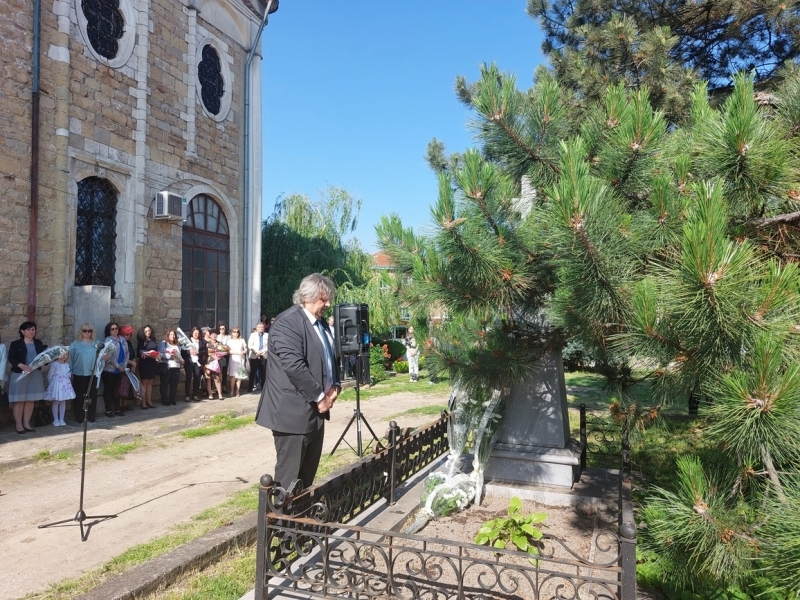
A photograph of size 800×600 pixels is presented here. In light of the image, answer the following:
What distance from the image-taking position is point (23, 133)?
7.64 m

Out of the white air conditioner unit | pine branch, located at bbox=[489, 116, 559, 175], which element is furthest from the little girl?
pine branch, located at bbox=[489, 116, 559, 175]

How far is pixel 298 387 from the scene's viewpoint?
323 cm

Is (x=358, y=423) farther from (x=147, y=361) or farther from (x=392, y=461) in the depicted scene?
(x=147, y=361)

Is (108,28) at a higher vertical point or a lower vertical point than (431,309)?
higher

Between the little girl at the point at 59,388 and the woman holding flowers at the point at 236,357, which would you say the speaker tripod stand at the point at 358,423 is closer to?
the little girl at the point at 59,388

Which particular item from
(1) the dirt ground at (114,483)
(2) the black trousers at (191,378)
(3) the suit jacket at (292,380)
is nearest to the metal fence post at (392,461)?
(3) the suit jacket at (292,380)

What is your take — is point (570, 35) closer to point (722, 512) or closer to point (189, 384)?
point (722, 512)

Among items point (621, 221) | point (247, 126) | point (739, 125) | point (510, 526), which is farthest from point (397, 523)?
point (247, 126)

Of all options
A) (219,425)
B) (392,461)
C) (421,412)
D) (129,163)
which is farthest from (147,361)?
(392,461)

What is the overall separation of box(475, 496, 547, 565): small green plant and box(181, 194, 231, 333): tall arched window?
8949 mm

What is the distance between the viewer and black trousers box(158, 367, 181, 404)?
31.2ft

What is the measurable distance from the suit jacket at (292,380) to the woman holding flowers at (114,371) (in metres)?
5.94

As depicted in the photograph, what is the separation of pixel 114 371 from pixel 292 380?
6.18m

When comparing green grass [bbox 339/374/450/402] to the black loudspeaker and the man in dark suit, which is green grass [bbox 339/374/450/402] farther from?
the man in dark suit
